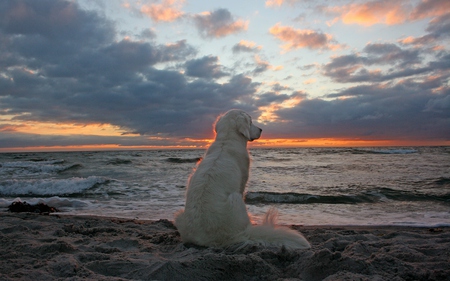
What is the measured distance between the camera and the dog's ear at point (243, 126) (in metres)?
4.69

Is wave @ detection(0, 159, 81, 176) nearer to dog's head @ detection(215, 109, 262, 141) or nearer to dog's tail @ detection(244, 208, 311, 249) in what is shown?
dog's head @ detection(215, 109, 262, 141)

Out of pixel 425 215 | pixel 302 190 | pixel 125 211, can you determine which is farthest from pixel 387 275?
pixel 302 190

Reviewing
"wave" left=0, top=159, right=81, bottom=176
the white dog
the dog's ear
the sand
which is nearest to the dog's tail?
the white dog

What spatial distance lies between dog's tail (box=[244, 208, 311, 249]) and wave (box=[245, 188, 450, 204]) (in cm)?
534

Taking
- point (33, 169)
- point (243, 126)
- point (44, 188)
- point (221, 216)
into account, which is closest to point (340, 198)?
point (243, 126)

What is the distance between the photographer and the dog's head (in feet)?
Answer: 15.4

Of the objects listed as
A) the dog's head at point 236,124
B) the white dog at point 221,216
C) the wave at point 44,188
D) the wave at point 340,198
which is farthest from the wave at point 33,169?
the white dog at point 221,216

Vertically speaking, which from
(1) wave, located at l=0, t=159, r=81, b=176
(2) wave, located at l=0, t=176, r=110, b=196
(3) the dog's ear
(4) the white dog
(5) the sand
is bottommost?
(1) wave, located at l=0, t=159, r=81, b=176

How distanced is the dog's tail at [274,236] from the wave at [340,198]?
534 cm

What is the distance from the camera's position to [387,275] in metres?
2.66

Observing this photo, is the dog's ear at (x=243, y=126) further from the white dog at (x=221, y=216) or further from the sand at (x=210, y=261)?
the sand at (x=210, y=261)

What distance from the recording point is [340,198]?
9.19m

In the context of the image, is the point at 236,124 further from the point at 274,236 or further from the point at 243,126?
the point at 274,236

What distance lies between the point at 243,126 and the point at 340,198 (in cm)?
583
